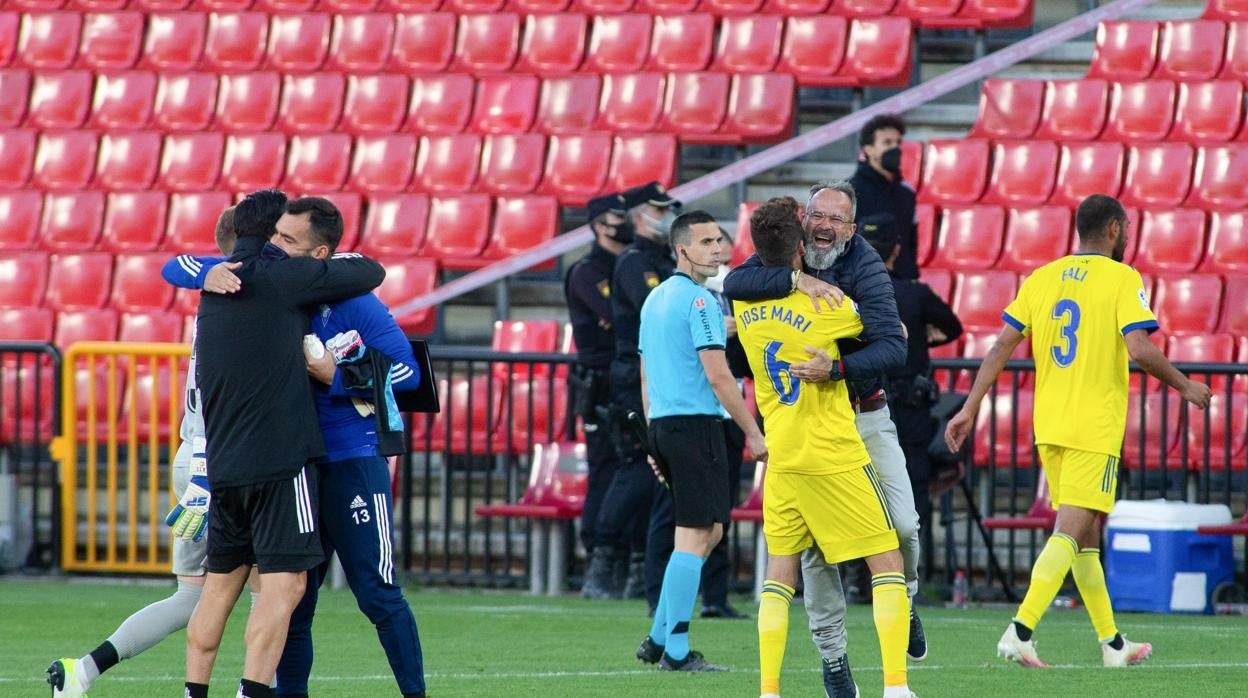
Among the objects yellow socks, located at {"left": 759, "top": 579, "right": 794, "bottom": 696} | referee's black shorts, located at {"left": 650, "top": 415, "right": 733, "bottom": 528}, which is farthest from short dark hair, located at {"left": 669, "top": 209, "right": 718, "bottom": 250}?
yellow socks, located at {"left": 759, "top": 579, "right": 794, "bottom": 696}

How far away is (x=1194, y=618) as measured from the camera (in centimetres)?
1085

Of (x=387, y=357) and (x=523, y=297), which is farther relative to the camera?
(x=523, y=297)

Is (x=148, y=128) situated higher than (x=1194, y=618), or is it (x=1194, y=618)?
(x=148, y=128)

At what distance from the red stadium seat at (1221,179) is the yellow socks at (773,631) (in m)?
7.34

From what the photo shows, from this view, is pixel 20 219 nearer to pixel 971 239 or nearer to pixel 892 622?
pixel 971 239

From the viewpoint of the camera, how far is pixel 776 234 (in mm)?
6809

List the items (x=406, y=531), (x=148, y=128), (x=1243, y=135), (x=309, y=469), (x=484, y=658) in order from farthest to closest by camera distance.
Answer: (x=148, y=128) < (x=1243, y=135) < (x=406, y=531) < (x=484, y=658) < (x=309, y=469)

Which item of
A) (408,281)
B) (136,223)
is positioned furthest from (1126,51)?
(136,223)

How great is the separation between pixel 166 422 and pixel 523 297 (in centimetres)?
259

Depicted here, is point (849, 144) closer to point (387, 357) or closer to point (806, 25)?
point (806, 25)

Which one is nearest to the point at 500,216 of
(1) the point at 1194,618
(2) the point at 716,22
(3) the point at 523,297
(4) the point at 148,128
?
(3) the point at 523,297

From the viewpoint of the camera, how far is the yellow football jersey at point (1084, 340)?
829cm

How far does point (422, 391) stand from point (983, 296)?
6935 millimetres

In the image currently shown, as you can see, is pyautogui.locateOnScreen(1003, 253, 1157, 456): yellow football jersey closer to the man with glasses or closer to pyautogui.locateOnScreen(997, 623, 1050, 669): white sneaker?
pyautogui.locateOnScreen(997, 623, 1050, 669): white sneaker
